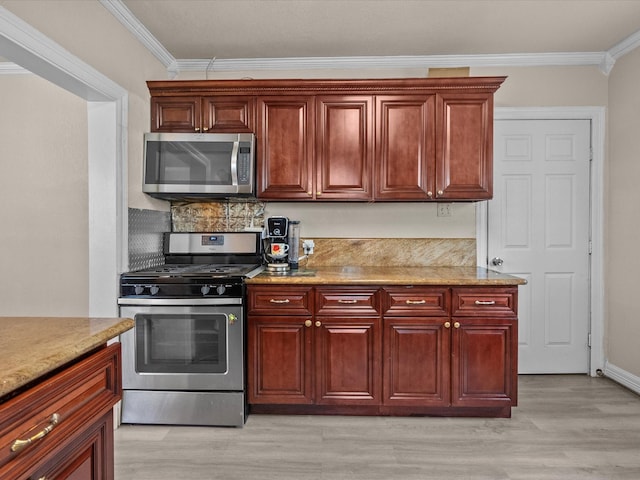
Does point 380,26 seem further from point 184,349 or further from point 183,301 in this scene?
point 184,349

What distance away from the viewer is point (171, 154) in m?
2.94

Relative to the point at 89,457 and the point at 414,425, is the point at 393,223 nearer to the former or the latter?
the point at 414,425

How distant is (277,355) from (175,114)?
6.16ft

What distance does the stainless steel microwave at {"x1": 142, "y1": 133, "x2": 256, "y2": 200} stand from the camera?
2.92 m

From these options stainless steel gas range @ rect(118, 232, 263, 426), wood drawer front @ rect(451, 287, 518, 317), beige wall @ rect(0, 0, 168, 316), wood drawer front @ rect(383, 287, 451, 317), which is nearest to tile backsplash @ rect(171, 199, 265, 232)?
beige wall @ rect(0, 0, 168, 316)

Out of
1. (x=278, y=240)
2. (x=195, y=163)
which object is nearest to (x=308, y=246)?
(x=278, y=240)

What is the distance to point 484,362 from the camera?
2.62 m

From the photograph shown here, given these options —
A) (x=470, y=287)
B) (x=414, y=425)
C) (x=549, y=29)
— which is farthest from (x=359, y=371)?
(x=549, y=29)

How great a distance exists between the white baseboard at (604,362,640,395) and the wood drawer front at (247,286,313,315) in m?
2.48

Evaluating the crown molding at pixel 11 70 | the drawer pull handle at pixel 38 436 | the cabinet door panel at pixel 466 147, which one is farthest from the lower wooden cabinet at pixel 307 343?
the crown molding at pixel 11 70

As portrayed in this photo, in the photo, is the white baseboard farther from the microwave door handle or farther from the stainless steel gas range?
the microwave door handle

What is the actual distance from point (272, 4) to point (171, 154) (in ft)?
3.94

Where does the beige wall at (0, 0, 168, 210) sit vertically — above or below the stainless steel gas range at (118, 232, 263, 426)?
above

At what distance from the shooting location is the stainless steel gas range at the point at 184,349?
102 inches
